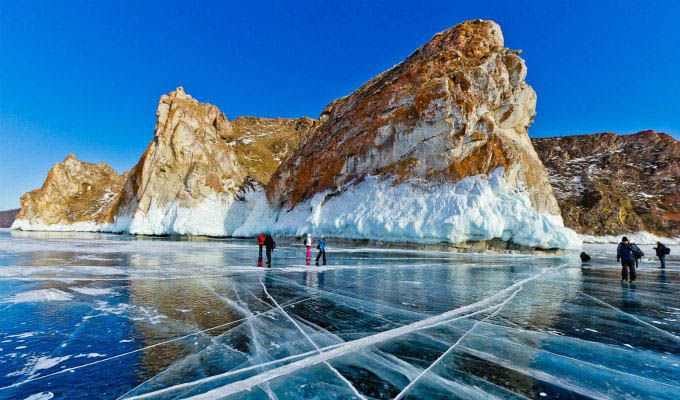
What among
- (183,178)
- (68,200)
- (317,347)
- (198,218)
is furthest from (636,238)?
(68,200)

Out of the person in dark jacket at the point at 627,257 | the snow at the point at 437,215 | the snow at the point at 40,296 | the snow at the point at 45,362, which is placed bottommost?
the snow at the point at 40,296

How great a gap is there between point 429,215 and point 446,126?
11.2 m

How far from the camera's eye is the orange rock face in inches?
1441

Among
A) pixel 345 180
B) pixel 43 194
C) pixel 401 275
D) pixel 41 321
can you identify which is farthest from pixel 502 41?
pixel 43 194

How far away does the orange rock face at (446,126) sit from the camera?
36.6 metres

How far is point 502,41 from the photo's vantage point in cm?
5078

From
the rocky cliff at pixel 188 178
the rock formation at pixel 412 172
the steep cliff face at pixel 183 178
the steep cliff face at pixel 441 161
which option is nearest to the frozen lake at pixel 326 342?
the steep cliff face at pixel 441 161

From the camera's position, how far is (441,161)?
122 ft

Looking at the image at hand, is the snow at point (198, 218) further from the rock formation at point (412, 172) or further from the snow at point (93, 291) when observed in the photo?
the snow at point (93, 291)

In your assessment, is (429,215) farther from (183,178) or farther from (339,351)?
(183,178)

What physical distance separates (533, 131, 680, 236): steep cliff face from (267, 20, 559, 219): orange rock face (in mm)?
49130

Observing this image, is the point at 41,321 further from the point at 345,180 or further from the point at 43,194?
the point at 43,194

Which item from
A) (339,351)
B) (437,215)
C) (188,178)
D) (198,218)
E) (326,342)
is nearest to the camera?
(339,351)

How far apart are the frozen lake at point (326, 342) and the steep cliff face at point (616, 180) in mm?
84392
